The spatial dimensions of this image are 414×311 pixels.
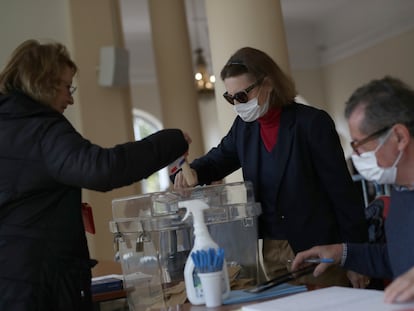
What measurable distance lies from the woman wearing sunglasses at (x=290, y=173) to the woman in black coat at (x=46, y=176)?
0.32m

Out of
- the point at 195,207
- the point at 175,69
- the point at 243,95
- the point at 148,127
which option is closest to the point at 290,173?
the point at 243,95

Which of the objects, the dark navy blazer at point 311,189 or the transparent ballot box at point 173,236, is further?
the dark navy blazer at point 311,189

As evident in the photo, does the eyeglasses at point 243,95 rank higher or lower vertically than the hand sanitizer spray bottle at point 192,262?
higher

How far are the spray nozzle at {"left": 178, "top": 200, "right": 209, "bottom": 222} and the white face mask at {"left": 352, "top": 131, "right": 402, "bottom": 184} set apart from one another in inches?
16.3

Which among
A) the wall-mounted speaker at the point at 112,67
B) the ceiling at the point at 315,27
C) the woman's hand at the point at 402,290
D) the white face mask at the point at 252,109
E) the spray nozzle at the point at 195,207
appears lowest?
the woman's hand at the point at 402,290

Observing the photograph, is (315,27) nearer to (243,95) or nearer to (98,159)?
(243,95)

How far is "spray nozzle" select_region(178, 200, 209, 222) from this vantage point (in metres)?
1.59

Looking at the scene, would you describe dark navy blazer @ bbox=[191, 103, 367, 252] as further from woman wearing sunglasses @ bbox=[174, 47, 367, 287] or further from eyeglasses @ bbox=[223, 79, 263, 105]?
eyeglasses @ bbox=[223, 79, 263, 105]

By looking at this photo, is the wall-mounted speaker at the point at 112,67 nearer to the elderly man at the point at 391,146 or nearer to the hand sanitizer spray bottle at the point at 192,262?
the hand sanitizer spray bottle at the point at 192,262

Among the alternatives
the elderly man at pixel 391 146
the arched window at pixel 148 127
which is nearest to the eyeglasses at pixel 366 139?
the elderly man at pixel 391 146

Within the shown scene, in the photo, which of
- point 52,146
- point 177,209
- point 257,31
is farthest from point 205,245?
point 257,31

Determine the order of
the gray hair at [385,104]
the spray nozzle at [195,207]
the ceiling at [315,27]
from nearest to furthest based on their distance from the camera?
the gray hair at [385,104]
the spray nozzle at [195,207]
the ceiling at [315,27]

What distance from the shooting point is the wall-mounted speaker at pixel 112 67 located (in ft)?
14.6

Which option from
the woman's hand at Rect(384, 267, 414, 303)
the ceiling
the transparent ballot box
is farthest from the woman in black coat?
the ceiling
